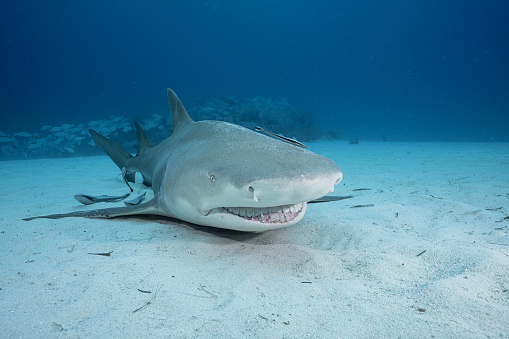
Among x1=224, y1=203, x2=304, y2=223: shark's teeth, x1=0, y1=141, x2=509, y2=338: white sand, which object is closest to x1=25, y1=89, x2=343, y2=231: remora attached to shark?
x1=224, y1=203, x2=304, y2=223: shark's teeth

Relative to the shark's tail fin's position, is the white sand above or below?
below

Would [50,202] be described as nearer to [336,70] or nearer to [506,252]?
[506,252]

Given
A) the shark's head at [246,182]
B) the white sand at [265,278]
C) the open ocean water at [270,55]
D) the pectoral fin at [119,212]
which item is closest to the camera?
the white sand at [265,278]

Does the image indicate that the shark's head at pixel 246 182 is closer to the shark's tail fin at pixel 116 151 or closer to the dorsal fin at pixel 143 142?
the dorsal fin at pixel 143 142

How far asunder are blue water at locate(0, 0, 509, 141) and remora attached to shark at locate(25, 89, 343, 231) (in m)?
86.5

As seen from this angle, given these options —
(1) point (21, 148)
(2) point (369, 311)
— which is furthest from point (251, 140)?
(1) point (21, 148)

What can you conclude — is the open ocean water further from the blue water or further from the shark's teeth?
the shark's teeth

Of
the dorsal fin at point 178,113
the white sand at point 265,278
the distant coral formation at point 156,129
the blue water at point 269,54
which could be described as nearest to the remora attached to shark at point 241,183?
the white sand at point 265,278

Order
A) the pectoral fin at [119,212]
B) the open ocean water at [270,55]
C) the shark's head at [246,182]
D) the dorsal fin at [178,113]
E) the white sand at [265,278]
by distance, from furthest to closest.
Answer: the open ocean water at [270,55]
the dorsal fin at [178,113]
the pectoral fin at [119,212]
the shark's head at [246,182]
the white sand at [265,278]

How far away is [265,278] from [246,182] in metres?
0.60

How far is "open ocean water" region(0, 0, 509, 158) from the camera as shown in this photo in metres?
98.1

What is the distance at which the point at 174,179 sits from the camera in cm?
243

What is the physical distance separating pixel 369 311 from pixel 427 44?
159060 mm

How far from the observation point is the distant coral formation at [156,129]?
1754 centimetres
